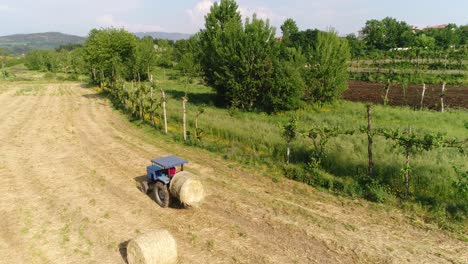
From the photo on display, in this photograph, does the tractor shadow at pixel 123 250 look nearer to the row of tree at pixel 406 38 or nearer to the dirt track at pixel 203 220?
the dirt track at pixel 203 220

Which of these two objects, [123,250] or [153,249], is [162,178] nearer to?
[123,250]

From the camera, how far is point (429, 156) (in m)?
13.9

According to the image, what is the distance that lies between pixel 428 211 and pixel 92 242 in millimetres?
10749

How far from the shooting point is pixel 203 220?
1052cm

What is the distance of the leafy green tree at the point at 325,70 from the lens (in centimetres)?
2977

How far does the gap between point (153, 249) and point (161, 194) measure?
12.3 feet

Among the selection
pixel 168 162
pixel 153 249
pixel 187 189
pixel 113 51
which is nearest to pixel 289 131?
pixel 168 162

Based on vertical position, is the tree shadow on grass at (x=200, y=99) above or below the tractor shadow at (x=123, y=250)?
above

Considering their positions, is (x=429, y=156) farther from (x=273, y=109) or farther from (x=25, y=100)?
(x=25, y=100)

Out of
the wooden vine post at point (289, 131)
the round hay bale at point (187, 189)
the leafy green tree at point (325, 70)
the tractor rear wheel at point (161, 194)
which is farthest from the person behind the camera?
the leafy green tree at point (325, 70)

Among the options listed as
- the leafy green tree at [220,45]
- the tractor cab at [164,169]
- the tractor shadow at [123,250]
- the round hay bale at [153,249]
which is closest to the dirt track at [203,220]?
the tractor shadow at [123,250]

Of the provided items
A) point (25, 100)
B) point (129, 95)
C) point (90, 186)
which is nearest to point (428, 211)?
point (90, 186)

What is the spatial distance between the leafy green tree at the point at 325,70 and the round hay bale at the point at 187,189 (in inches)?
856

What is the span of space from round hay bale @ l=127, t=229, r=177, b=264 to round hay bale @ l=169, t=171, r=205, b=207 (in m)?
2.31
